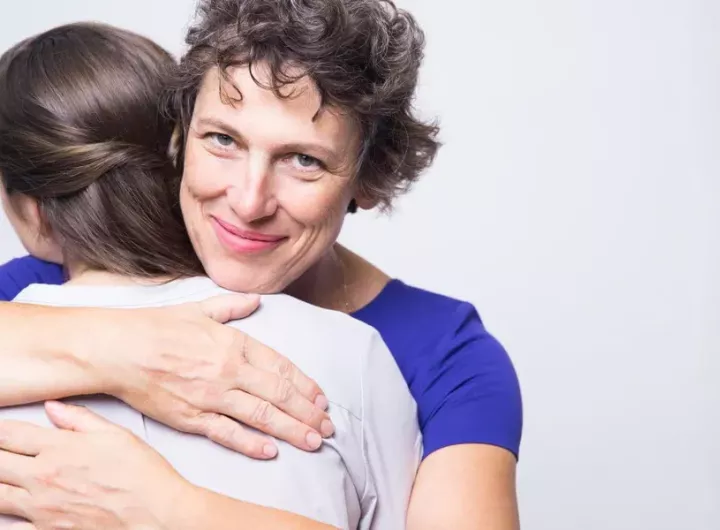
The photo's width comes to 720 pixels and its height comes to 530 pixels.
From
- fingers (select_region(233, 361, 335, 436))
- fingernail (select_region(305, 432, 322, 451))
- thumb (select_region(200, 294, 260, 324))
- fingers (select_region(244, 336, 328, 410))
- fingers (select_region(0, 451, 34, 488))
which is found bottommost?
fingers (select_region(0, 451, 34, 488))

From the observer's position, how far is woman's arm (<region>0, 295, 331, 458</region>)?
1.46 m

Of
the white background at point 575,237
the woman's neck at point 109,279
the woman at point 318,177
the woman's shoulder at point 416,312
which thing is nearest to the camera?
the woman's neck at point 109,279

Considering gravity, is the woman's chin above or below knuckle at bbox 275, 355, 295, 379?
above

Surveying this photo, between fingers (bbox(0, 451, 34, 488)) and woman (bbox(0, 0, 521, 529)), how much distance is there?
134 millimetres

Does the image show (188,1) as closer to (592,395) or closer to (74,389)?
(592,395)

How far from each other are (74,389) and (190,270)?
0.98ft

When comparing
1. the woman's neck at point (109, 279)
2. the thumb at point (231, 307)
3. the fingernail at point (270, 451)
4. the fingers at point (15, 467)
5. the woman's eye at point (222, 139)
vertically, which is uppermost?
the woman's eye at point (222, 139)

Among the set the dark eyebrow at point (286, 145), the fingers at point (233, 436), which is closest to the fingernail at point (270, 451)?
the fingers at point (233, 436)

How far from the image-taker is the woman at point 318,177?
1.68 metres

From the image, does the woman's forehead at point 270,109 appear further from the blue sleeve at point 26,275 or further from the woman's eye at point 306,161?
the blue sleeve at point 26,275

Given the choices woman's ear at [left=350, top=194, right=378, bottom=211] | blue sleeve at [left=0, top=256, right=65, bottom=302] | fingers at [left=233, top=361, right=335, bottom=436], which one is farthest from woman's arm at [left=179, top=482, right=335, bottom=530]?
blue sleeve at [left=0, top=256, right=65, bottom=302]

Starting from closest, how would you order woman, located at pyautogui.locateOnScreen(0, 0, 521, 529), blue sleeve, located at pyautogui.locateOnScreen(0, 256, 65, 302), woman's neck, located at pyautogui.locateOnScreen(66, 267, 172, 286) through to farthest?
woman's neck, located at pyautogui.locateOnScreen(66, 267, 172, 286) → woman, located at pyautogui.locateOnScreen(0, 0, 521, 529) → blue sleeve, located at pyautogui.locateOnScreen(0, 256, 65, 302)

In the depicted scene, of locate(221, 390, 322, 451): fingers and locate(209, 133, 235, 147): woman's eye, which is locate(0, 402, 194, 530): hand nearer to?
locate(221, 390, 322, 451): fingers

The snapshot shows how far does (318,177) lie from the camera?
1783 millimetres
